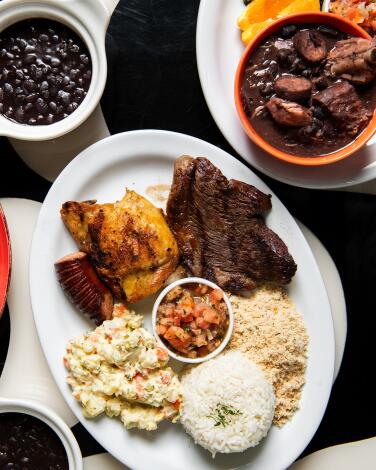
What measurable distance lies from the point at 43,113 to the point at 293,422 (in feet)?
6.31

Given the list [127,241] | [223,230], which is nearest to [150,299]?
[127,241]

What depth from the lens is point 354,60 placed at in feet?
9.08

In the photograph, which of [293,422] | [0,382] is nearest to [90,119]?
[0,382]

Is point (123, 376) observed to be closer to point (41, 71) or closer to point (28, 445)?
point (28, 445)

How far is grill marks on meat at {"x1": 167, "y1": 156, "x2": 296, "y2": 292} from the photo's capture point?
3037 mm

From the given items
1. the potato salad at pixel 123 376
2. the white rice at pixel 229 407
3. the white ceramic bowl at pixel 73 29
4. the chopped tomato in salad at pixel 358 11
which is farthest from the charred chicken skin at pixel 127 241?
the chopped tomato in salad at pixel 358 11

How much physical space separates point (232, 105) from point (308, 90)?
0.40 metres

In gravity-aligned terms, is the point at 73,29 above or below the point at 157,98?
above

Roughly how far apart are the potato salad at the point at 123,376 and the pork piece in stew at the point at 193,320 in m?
0.09

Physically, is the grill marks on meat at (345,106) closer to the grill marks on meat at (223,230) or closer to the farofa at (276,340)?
the grill marks on meat at (223,230)

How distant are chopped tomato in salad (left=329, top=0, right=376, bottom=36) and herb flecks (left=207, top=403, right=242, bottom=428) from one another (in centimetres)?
190

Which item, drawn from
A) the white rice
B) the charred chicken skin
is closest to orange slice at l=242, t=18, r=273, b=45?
the charred chicken skin

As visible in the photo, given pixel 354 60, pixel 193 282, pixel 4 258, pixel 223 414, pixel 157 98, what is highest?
pixel 354 60

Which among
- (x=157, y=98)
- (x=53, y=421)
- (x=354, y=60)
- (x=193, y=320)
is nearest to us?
(x=354, y=60)
